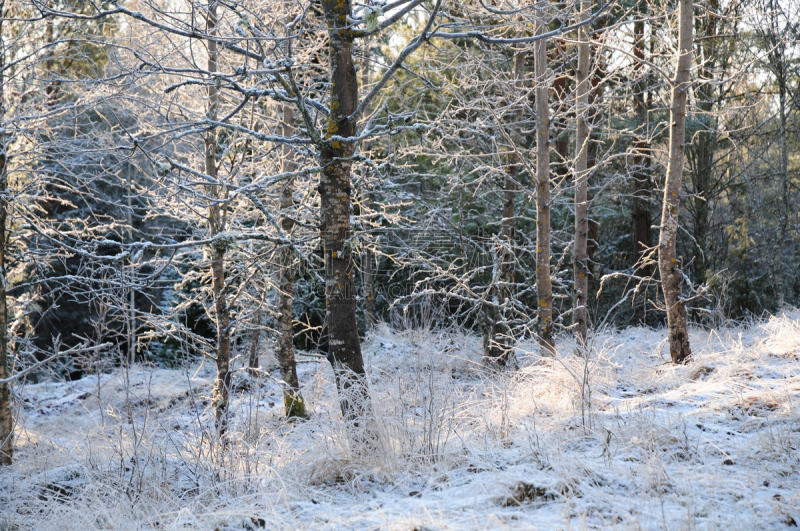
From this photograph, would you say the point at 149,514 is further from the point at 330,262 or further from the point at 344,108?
the point at 344,108

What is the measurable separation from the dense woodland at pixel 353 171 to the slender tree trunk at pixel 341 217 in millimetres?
17

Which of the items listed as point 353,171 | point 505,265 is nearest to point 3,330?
point 353,171

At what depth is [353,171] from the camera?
7.66 metres

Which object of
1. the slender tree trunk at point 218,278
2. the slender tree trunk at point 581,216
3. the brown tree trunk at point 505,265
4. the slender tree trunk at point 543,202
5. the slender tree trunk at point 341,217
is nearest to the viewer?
the slender tree trunk at point 341,217

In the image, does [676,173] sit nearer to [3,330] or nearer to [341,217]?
[341,217]

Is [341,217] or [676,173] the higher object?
[676,173]

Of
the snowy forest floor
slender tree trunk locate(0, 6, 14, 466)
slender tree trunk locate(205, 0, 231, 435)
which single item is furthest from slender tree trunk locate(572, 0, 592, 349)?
slender tree trunk locate(0, 6, 14, 466)

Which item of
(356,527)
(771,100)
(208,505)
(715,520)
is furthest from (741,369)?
(771,100)

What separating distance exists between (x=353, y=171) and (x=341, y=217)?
388 cm

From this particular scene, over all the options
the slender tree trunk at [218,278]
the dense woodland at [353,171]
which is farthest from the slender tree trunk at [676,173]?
the slender tree trunk at [218,278]

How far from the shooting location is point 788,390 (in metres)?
4.13

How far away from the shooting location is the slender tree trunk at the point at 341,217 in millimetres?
3824

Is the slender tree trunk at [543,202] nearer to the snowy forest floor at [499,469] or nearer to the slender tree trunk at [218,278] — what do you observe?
the snowy forest floor at [499,469]

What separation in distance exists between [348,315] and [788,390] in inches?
134
